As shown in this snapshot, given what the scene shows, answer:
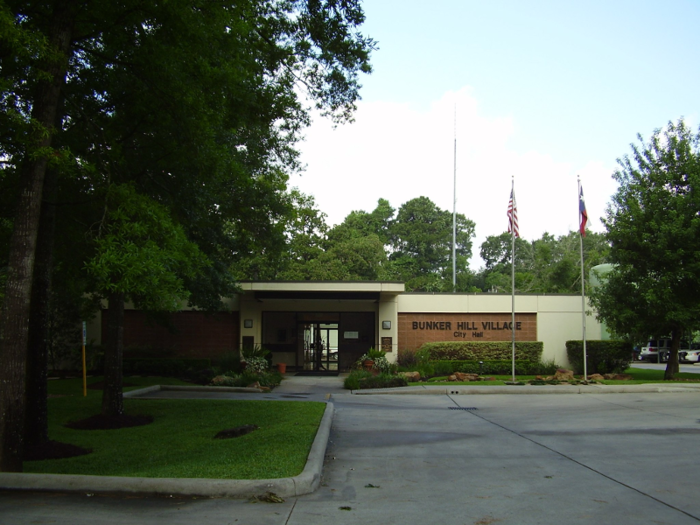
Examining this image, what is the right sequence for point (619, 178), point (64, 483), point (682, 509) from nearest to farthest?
point (682, 509) < point (64, 483) < point (619, 178)

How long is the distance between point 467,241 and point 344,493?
73422mm

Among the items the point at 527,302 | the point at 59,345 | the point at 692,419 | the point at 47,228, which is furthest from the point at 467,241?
the point at 47,228

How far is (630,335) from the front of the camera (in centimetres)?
2484

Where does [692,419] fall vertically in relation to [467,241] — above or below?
below

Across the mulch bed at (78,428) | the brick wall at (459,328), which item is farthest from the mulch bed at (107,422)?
the brick wall at (459,328)

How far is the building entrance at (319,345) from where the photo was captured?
3011cm

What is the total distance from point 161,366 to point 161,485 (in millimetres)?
19514

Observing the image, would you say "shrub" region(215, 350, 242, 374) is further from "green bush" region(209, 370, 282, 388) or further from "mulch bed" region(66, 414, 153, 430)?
"mulch bed" region(66, 414, 153, 430)

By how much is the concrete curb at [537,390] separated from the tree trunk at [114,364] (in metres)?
9.31

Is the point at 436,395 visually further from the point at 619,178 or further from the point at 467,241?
the point at 467,241

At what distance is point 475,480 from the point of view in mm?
7883

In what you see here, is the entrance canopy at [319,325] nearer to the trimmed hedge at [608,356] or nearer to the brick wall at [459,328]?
the brick wall at [459,328]

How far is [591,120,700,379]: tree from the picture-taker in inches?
888

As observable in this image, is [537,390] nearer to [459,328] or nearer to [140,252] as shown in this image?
[459,328]
